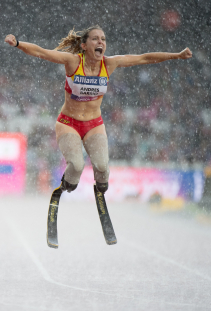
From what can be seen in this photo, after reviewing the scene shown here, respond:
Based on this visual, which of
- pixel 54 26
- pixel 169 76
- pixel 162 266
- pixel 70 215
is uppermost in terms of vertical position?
pixel 54 26

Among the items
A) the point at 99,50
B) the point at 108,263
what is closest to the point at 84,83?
the point at 99,50

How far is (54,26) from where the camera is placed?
10922mm

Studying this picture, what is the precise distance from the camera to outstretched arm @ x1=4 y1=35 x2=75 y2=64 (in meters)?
3.60

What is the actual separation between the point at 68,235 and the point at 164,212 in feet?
10.3

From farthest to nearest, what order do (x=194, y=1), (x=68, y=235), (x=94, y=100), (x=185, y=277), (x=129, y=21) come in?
1. (x=68, y=235)
2. (x=129, y=21)
3. (x=194, y=1)
4. (x=185, y=277)
5. (x=94, y=100)

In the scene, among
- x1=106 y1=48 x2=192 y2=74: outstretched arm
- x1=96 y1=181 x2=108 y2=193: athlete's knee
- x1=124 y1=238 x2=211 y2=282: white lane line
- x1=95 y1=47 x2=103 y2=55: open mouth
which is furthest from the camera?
x1=124 y1=238 x2=211 y2=282: white lane line

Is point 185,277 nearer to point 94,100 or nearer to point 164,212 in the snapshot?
point 94,100

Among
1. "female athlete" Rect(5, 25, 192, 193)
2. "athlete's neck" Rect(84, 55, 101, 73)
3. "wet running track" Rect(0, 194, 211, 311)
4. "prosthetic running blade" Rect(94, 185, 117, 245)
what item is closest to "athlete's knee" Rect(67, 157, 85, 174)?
"female athlete" Rect(5, 25, 192, 193)

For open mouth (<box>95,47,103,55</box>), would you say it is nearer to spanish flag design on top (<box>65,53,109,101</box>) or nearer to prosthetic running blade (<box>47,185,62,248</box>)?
spanish flag design on top (<box>65,53,109,101</box>)

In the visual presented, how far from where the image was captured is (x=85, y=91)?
4230 mm

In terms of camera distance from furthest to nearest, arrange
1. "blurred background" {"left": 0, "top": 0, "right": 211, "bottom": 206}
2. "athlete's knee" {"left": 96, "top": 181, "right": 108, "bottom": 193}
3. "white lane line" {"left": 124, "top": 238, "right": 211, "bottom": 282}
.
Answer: "blurred background" {"left": 0, "top": 0, "right": 211, "bottom": 206}
"white lane line" {"left": 124, "top": 238, "right": 211, "bottom": 282}
"athlete's knee" {"left": 96, "top": 181, "right": 108, "bottom": 193}

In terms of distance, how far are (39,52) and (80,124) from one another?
96 centimetres

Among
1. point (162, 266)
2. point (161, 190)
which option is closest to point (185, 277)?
point (162, 266)

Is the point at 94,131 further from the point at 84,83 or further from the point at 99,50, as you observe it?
the point at 99,50
